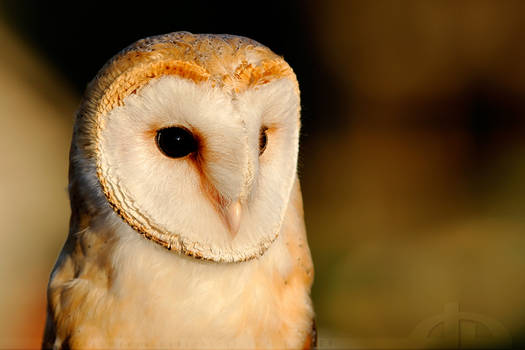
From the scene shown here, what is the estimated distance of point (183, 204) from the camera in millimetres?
763

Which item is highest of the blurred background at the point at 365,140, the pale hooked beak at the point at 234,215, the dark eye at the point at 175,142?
the dark eye at the point at 175,142

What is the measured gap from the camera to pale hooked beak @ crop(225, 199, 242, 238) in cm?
75

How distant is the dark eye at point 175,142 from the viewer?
2.39 ft

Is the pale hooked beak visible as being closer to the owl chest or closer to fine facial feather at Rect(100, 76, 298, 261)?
fine facial feather at Rect(100, 76, 298, 261)

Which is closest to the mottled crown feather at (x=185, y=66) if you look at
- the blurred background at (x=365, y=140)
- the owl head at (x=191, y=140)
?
the owl head at (x=191, y=140)

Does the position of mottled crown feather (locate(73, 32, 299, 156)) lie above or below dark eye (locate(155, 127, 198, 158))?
above

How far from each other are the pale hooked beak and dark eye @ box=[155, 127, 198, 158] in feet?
0.32

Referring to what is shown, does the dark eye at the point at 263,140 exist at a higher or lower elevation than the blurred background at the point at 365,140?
higher

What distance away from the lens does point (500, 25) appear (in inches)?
94.2

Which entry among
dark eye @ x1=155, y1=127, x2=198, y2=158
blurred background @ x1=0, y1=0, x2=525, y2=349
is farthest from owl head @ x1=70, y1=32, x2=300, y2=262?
blurred background @ x1=0, y1=0, x2=525, y2=349

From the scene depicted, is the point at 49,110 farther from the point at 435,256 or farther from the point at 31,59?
the point at 435,256

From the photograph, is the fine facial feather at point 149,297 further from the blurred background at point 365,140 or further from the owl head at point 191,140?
the blurred background at point 365,140

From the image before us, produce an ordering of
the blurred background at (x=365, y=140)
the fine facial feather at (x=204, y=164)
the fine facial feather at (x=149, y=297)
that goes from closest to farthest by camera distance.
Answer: the fine facial feather at (x=204, y=164) < the fine facial feather at (x=149, y=297) < the blurred background at (x=365, y=140)

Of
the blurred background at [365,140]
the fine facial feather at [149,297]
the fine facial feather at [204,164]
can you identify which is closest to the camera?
the fine facial feather at [204,164]
